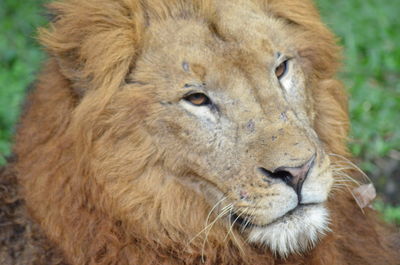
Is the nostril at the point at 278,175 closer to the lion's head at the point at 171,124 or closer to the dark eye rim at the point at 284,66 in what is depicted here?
the lion's head at the point at 171,124

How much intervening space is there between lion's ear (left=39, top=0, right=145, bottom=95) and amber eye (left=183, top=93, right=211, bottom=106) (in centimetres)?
33

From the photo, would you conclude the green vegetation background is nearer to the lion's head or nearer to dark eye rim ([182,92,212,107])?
the lion's head

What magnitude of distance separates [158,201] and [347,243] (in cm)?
109

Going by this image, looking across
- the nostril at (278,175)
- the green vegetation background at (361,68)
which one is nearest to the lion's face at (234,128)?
the nostril at (278,175)

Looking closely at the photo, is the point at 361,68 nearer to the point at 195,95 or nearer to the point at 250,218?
the point at 195,95

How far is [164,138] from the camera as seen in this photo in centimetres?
386

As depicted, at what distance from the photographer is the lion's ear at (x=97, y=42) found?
387cm

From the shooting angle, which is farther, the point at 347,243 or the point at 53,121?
the point at 347,243

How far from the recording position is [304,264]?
158 inches

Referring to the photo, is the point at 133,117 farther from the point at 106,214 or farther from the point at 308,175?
the point at 308,175

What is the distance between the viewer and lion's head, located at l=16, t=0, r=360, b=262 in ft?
12.4

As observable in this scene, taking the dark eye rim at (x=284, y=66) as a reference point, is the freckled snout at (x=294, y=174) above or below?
below

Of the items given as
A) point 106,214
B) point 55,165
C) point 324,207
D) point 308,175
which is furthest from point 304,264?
point 55,165

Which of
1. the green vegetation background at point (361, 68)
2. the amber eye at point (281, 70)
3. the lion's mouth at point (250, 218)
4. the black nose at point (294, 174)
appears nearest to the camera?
the black nose at point (294, 174)
